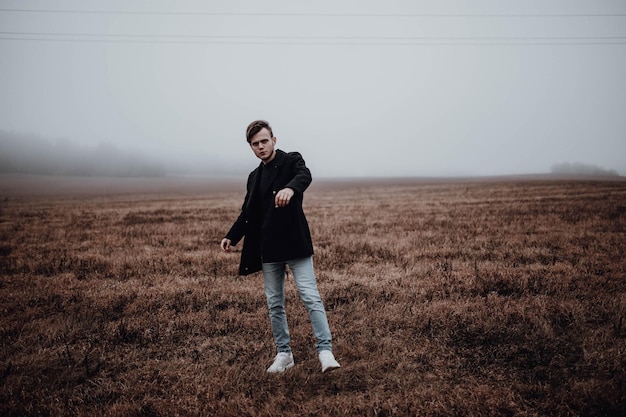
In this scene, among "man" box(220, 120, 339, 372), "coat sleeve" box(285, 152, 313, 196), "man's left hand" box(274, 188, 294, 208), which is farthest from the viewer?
"man" box(220, 120, 339, 372)

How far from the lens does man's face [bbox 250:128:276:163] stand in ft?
12.2

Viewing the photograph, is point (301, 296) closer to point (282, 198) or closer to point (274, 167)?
point (282, 198)

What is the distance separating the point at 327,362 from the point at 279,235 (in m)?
1.39

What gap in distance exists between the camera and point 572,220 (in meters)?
13.2

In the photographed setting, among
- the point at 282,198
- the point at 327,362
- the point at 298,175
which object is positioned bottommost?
the point at 327,362

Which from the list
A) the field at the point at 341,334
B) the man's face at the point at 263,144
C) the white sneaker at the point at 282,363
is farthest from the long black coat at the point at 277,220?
the field at the point at 341,334

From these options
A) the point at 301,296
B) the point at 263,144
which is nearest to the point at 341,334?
the point at 301,296

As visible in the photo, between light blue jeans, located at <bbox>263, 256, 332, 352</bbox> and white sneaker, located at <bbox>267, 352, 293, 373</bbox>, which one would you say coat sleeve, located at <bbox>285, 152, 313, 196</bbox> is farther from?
white sneaker, located at <bbox>267, 352, 293, 373</bbox>

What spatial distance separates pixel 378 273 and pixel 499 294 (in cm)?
230

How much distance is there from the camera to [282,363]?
3.97 m

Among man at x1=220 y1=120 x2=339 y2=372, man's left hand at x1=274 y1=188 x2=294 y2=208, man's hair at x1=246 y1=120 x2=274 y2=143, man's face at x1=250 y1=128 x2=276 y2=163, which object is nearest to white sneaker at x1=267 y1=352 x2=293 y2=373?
man at x1=220 y1=120 x2=339 y2=372

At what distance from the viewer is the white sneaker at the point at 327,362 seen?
3670 mm

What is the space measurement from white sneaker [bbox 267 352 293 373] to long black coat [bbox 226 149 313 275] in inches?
40.6

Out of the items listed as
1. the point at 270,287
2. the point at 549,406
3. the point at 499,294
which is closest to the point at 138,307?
the point at 270,287
